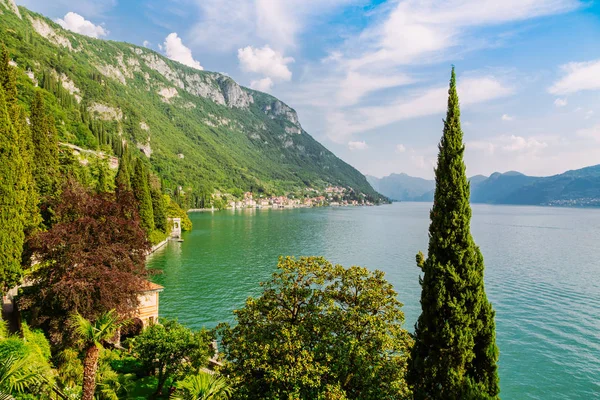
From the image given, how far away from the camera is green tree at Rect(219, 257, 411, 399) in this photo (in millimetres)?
10516

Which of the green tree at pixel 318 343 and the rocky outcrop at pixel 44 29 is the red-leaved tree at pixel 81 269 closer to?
the green tree at pixel 318 343

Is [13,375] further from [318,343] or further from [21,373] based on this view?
[318,343]

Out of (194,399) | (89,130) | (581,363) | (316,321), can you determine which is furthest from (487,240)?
(89,130)

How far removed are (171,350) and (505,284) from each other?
4056 centimetres

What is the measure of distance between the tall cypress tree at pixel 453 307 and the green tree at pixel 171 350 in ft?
33.4

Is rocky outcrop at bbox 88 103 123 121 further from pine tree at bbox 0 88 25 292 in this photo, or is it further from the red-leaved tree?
the red-leaved tree

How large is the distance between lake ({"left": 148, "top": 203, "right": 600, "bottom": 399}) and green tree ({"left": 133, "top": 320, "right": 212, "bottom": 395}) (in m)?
11.1

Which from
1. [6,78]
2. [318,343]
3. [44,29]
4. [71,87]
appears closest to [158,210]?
[6,78]

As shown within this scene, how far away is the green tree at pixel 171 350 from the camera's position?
51.2 feet

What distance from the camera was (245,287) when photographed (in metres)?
38.7

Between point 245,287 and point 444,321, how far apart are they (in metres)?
32.1

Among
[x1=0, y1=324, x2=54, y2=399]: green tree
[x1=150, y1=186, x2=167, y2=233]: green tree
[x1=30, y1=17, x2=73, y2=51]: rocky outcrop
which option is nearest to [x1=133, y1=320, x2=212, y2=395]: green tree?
[x1=0, y1=324, x2=54, y2=399]: green tree

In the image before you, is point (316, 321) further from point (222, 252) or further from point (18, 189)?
point (222, 252)

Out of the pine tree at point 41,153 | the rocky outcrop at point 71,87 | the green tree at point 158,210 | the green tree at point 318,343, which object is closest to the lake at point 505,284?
the green tree at point 158,210
